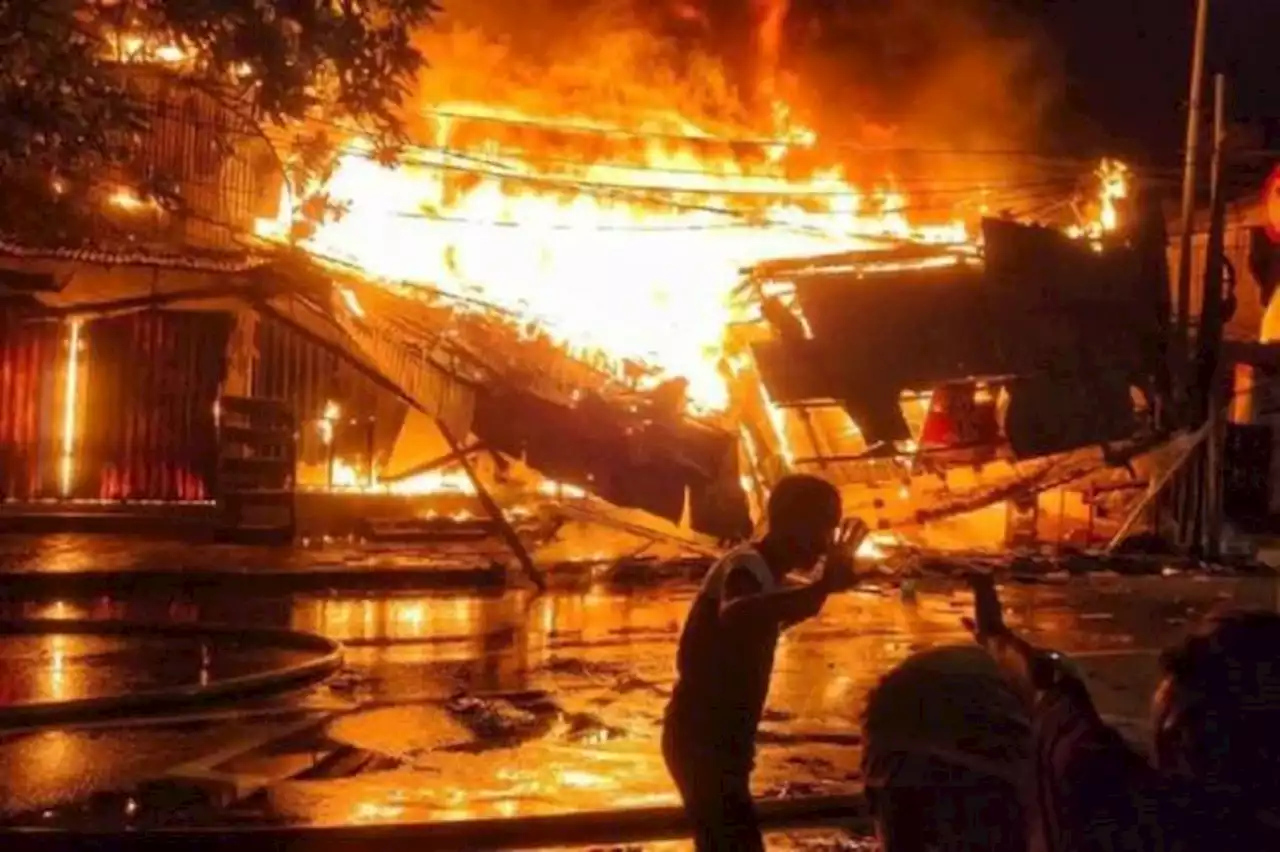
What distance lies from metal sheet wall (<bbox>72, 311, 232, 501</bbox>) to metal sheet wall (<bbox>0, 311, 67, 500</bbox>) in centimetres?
39

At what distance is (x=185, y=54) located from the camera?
8312 millimetres

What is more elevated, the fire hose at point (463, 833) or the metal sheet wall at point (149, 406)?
the metal sheet wall at point (149, 406)

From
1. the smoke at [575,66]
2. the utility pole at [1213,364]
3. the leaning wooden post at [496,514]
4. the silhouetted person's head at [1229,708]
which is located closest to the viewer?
the silhouetted person's head at [1229,708]

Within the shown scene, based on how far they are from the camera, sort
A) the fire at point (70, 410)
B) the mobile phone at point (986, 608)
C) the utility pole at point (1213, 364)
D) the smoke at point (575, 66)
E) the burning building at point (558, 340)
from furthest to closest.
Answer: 1. the smoke at point (575, 66)
2. the fire at point (70, 410)
3. the utility pole at point (1213, 364)
4. the burning building at point (558, 340)
5. the mobile phone at point (986, 608)

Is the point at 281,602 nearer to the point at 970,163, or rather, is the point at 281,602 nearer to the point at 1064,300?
the point at 1064,300

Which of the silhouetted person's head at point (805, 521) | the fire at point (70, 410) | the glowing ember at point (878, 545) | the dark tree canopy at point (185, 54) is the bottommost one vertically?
the glowing ember at point (878, 545)

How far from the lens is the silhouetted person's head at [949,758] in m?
2.54

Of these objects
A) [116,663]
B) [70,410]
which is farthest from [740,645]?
[70,410]

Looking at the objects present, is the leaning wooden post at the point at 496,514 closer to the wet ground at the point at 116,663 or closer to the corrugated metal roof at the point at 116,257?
the corrugated metal roof at the point at 116,257

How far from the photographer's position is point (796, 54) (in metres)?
34.7

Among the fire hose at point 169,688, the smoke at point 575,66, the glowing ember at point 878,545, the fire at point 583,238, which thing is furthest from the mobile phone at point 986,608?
the smoke at point 575,66

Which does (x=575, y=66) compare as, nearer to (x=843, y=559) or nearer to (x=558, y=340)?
(x=558, y=340)

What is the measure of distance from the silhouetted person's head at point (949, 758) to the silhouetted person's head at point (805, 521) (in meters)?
2.36

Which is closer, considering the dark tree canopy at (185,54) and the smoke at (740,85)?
the dark tree canopy at (185,54)
